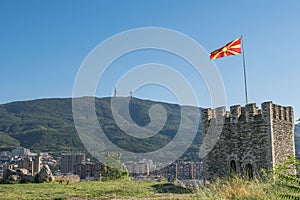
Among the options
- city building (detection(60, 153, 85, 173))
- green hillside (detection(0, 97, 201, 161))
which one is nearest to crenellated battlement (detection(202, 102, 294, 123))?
city building (detection(60, 153, 85, 173))

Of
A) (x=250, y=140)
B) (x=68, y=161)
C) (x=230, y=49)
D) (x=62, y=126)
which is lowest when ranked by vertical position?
(x=68, y=161)

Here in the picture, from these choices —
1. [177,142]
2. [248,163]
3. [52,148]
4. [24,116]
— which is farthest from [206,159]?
[24,116]

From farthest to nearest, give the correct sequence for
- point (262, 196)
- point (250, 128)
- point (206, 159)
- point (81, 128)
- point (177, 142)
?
1. point (81, 128)
2. point (177, 142)
3. point (206, 159)
4. point (250, 128)
5. point (262, 196)

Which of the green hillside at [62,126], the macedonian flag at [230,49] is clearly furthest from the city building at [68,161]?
the macedonian flag at [230,49]

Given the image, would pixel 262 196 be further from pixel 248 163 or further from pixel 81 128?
pixel 81 128

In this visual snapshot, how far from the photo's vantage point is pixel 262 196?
11.3 m

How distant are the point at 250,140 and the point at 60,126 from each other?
406 feet

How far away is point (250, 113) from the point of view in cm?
2341

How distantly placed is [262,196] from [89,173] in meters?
34.6

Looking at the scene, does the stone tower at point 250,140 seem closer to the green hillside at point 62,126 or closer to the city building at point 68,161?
the green hillside at point 62,126

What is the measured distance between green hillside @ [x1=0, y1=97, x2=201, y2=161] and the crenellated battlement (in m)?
42.8

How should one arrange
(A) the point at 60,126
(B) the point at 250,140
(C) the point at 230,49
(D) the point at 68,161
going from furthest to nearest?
(A) the point at 60,126
(D) the point at 68,161
(C) the point at 230,49
(B) the point at 250,140

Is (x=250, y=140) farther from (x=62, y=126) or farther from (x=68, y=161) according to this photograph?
(x=62, y=126)

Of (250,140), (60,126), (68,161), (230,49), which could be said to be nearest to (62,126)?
(60,126)
